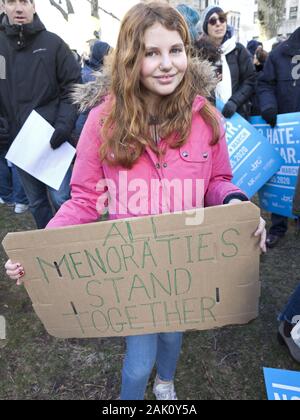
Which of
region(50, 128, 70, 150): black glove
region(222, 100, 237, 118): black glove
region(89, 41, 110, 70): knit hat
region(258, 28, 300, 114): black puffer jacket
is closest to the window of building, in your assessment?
region(89, 41, 110, 70): knit hat

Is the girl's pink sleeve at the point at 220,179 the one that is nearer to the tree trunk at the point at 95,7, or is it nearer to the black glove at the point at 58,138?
the black glove at the point at 58,138

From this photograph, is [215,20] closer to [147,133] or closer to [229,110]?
[229,110]

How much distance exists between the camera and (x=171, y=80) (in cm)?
121

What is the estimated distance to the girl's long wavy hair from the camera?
118cm

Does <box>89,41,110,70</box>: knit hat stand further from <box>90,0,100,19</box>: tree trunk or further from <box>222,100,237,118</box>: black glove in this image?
<box>90,0,100,19</box>: tree trunk

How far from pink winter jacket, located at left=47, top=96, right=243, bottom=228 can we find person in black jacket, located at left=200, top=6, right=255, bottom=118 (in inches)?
63.2

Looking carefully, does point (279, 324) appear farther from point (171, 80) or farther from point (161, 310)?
point (171, 80)

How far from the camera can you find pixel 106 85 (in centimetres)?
133

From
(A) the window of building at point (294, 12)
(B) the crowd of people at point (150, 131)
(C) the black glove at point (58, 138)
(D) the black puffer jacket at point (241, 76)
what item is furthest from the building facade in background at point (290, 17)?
(B) the crowd of people at point (150, 131)

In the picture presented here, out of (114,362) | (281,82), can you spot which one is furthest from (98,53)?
(114,362)

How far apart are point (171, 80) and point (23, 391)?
173 centimetres

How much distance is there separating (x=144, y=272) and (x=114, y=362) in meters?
1.07

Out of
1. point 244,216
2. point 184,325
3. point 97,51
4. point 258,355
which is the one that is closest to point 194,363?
point 258,355

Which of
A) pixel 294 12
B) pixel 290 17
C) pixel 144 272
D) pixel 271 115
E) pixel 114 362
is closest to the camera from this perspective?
pixel 144 272
